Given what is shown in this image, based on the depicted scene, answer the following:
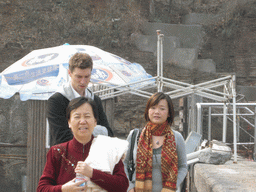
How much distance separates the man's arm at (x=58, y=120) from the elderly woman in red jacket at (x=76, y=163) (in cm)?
21

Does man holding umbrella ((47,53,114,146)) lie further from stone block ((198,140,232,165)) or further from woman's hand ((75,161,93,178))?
stone block ((198,140,232,165))

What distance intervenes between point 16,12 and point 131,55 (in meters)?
4.43

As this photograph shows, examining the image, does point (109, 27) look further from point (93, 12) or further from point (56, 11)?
point (56, 11)

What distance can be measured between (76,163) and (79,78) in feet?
2.07

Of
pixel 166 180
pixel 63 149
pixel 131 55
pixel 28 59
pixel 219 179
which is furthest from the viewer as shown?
pixel 131 55

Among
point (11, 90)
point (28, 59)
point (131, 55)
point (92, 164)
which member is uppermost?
point (131, 55)

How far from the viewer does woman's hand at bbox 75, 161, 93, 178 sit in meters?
1.82

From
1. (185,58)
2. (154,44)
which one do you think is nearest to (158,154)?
(185,58)

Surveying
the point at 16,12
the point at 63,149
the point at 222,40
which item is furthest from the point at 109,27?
the point at 63,149

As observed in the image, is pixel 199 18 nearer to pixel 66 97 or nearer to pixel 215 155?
pixel 215 155

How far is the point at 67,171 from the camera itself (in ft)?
6.47

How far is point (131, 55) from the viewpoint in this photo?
40.5 ft

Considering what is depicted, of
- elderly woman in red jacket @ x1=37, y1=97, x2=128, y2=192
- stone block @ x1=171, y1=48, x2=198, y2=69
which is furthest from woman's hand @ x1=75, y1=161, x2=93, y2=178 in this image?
stone block @ x1=171, y1=48, x2=198, y2=69

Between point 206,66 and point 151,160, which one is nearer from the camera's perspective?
point 151,160
